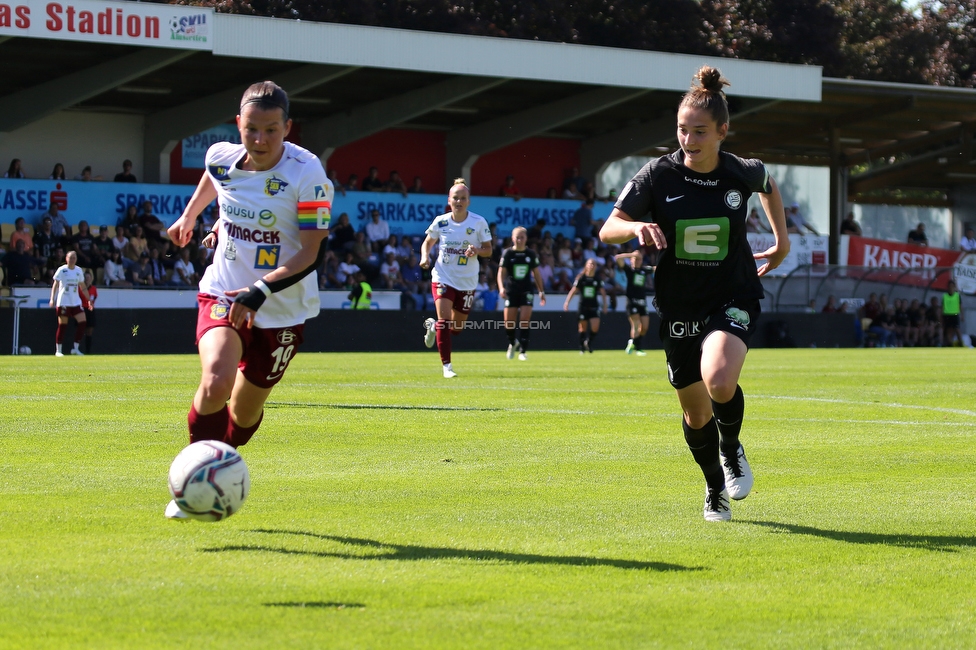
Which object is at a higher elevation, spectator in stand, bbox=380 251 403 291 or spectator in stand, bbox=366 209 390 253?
spectator in stand, bbox=366 209 390 253

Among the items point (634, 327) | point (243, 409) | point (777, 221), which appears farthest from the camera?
point (634, 327)

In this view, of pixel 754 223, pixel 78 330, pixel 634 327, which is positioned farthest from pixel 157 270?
pixel 754 223

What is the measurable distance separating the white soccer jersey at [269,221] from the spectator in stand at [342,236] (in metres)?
27.1

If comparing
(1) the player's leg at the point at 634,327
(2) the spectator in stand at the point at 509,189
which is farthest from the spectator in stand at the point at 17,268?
(2) the spectator in stand at the point at 509,189

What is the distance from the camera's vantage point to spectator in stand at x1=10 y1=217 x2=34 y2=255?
92.9 ft

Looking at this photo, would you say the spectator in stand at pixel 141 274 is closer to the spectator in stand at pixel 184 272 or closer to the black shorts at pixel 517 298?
the spectator in stand at pixel 184 272

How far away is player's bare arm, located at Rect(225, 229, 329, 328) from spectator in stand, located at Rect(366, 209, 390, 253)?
27911 millimetres

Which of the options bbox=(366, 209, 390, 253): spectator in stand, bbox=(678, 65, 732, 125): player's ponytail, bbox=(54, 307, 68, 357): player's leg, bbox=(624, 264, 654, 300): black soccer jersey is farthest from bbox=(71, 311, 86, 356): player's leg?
bbox=(678, 65, 732, 125): player's ponytail

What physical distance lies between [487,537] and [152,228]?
26.6 meters

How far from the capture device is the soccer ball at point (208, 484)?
5418mm

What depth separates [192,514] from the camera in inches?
216

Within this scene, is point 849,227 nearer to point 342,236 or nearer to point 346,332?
point 342,236

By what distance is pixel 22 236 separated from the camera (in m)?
28.4

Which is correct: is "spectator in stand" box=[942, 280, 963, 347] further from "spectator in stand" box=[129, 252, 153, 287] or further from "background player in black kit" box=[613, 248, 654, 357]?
"spectator in stand" box=[129, 252, 153, 287]
